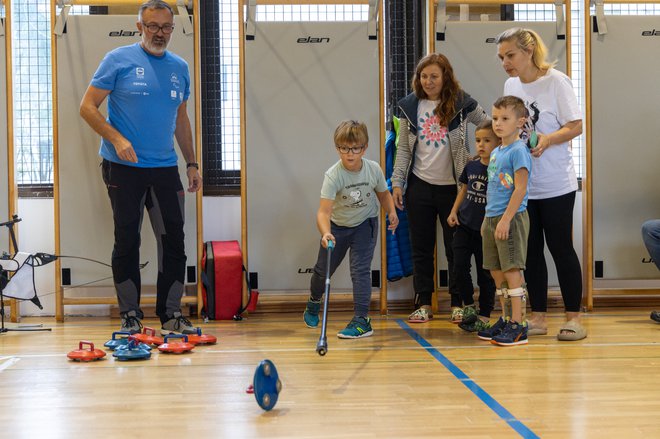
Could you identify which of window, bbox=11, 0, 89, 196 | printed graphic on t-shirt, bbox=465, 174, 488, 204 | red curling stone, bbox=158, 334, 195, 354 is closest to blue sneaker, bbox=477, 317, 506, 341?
printed graphic on t-shirt, bbox=465, 174, 488, 204

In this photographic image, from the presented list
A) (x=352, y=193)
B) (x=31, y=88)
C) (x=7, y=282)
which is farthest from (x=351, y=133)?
(x=31, y=88)

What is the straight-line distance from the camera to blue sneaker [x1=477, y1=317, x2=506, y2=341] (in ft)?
11.1

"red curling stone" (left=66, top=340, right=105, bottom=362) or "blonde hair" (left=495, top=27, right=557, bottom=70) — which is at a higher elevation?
"blonde hair" (left=495, top=27, right=557, bottom=70)

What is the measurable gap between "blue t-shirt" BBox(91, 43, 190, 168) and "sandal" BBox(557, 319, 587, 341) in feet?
5.93

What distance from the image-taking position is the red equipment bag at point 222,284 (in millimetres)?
4230

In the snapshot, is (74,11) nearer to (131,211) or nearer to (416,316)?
(131,211)

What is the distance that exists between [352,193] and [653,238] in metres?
1.52

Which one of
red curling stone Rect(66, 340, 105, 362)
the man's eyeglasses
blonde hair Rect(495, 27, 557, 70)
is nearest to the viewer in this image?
red curling stone Rect(66, 340, 105, 362)

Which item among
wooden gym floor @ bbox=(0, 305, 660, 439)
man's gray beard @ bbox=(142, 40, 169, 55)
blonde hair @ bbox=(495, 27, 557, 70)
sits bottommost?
wooden gym floor @ bbox=(0, 305, 660, 439)

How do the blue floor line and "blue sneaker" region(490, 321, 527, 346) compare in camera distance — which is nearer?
the blue floor line

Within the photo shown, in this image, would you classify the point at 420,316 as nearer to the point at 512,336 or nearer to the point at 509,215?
the point at 512,336

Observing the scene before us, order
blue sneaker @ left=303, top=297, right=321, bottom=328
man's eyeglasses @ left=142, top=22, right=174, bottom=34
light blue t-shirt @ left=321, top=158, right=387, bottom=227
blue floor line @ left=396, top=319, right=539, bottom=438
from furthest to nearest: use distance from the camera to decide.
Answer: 1. blue sneaker @ left=303, top=297, right=321, bottom=328
2. light blue t-shirt @ left=321, top=158, right=387, bottom=227
3. man's eyeglasses @ left=142, top=22, right=174, bottom=34
4. blue floor line @ left=396, top=319, right=539, bottom=438

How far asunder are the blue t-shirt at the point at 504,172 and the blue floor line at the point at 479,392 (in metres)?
0.60

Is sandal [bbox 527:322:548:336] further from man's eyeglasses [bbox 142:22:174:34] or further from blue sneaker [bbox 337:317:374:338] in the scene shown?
man's eyeglasses [bbox 142:22:174:34]
